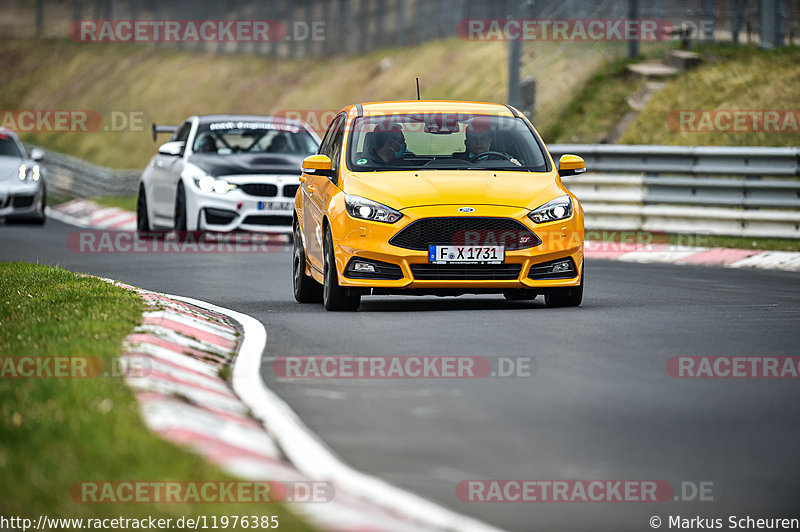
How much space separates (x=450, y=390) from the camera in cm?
834

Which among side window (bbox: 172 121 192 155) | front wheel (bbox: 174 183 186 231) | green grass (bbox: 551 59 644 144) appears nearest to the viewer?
front wheel (bbox: 174 183 186 231)

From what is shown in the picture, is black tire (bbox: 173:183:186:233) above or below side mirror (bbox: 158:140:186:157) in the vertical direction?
below

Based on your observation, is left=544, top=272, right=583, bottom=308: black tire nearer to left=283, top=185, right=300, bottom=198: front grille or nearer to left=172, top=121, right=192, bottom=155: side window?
left=283, top=185, right=300, bottom=198: front grille

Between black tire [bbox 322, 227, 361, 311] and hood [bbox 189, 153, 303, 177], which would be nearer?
black tire [bbox 322, 227, 361, 311]

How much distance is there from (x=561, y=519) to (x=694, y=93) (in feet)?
77.4

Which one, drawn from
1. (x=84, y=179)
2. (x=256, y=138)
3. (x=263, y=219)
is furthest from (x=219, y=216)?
(x=84, y=179)

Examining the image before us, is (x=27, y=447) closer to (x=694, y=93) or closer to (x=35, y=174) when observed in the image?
(x=35, y=174)

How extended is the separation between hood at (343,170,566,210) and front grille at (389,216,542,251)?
141 millimetres

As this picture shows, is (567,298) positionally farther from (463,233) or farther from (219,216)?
(219,216)

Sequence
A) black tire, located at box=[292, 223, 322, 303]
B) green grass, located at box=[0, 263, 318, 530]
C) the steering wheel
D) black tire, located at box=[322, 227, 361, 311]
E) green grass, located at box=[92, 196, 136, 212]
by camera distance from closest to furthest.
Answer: green grass, located at box=[0, 263, 318, 530] → black tire, located at box=[322, 227, 361, 311] → the steering wheel → black tire, located at box=[292, 223, 322, 303] → green grass, located at box=[92, 196, 136, 212]

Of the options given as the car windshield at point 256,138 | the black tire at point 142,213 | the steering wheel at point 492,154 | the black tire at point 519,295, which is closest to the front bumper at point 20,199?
the black tire at point 142,213

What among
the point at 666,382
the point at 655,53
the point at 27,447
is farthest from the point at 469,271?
the point at 655,53

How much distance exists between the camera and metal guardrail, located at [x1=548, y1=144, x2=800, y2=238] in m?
20.3

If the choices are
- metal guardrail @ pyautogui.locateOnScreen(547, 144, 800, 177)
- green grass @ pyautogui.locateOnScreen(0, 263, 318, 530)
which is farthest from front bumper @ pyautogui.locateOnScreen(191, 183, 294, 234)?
green grass @ pyautogui.locateOnScreen(0, 263, 318, 530)
